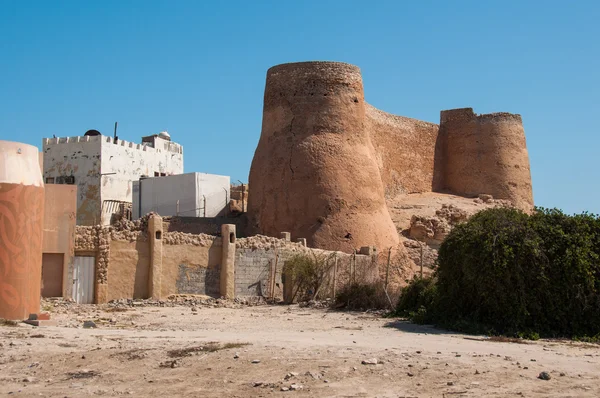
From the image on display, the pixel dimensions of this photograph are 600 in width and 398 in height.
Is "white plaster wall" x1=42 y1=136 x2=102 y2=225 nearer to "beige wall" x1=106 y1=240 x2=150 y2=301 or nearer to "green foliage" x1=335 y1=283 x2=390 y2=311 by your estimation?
"beige wall" x1=106 y1=240 x2=150 y2=301

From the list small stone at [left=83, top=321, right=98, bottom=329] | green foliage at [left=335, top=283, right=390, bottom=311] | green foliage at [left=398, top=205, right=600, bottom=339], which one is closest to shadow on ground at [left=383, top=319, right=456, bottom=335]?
green foliage at [left=398, top=205, right=600, bottom=339]

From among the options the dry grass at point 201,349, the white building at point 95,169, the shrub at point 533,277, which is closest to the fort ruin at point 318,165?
the white building at point 95,169

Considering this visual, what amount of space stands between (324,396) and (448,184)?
33.2 meters

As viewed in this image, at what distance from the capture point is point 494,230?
43.9 ft

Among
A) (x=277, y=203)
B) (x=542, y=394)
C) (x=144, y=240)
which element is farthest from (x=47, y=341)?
(x=277, y=203)

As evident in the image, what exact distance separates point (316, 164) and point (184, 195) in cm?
758

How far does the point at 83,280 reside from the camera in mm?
17891

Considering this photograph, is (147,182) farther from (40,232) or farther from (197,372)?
(197,372)

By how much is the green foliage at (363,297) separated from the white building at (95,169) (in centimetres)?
1908

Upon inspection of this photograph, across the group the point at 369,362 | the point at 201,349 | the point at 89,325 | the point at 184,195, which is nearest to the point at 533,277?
the point at 369,362

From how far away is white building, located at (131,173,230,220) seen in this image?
31.5m

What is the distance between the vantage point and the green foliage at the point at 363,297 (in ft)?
56.1

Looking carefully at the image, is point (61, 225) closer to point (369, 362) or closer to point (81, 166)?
point (369, 362)

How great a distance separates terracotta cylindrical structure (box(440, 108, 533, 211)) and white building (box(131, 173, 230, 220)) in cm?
1263
